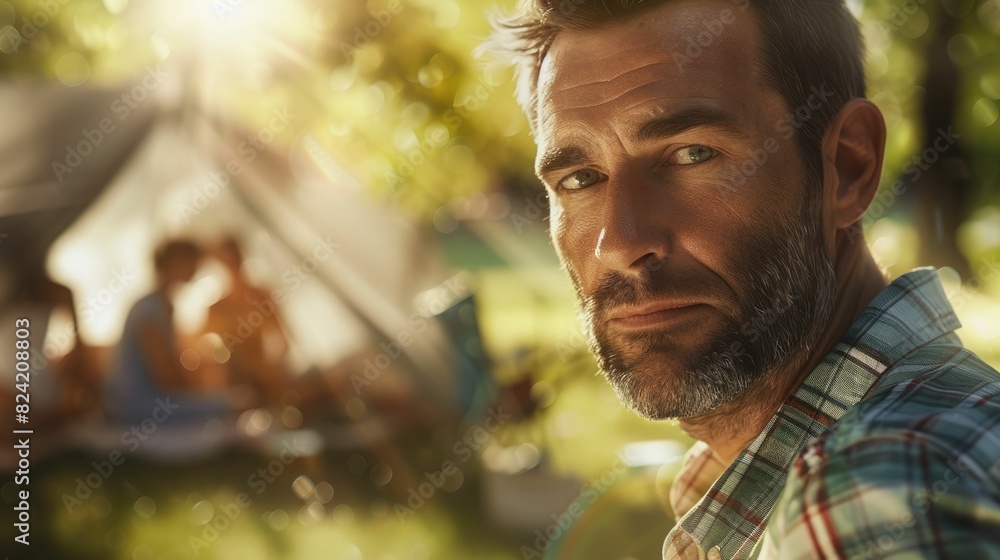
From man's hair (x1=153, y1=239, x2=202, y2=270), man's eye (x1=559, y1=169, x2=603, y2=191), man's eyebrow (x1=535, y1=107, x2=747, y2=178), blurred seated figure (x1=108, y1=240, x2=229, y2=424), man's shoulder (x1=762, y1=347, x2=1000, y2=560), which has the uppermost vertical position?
man's eyebrow (x1=535, y1=107, x2=747, y2=178)

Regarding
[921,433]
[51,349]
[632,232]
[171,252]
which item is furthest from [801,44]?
[51,349]

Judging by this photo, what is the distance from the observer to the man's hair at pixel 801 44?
5.09ft

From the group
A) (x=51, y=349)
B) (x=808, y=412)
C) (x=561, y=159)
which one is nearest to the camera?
(x=808, y=412)

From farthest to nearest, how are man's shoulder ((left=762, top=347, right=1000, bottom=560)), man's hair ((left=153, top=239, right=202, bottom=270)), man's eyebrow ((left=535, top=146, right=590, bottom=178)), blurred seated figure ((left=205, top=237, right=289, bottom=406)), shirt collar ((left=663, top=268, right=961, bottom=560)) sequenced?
blurred seated figure ((left=205, top=237, right=289, bottom=406)) < man's hair ((left=153, top=239, right=202, bottom=270)) < man's eyebrow ((left=535, top=146, right=590, bottom=178)) < shirt collar ((left=663, top=268, right=961, bottom=560)) < man's shoulder ((left=762, top=347, right=1000, bottom=560))

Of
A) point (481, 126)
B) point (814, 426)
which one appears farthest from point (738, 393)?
point (481, 126)

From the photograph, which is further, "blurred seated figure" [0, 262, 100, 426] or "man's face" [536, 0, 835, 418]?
"blurred seated figure" [0, 262, 100, 426]

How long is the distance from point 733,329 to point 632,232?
0.81 ft

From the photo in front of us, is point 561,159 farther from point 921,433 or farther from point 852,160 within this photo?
point 921,433

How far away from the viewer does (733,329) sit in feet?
4.72

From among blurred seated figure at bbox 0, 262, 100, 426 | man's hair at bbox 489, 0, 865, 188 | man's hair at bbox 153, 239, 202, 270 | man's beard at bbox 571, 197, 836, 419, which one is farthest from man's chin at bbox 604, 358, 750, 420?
blurred seated figure at bbox 0, 262, 100, 426

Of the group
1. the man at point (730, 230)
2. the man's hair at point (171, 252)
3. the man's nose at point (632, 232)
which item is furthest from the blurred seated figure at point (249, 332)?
the man's nose at point (632, 232)

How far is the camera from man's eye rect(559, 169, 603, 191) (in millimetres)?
1616

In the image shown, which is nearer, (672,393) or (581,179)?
(672,393)

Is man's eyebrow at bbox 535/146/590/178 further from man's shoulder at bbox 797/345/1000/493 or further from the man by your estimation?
man's shoulder at bbox 797/345/1000/493
